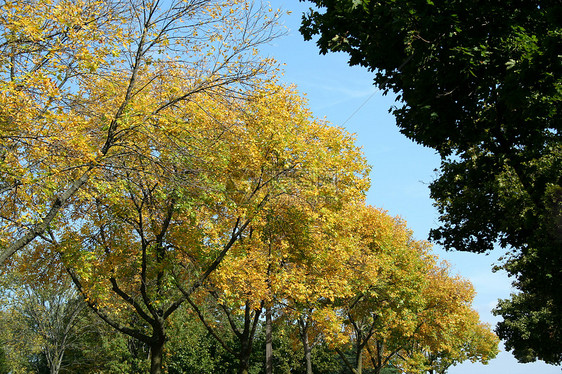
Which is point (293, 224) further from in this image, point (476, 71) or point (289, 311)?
point (476, 71)

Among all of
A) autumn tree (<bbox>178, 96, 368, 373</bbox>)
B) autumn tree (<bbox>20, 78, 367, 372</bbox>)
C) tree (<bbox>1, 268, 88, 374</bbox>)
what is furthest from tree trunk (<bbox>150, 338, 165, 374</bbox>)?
tree (<bbox>1, 268, 88, 374</bbox>)

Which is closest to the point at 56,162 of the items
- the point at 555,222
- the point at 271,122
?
the point at 271,122

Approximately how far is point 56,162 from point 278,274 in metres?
8.65

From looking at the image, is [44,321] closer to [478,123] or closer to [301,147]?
→ [301,147]

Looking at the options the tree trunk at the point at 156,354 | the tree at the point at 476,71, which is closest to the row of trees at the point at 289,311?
the tree trunk at the point at 156,354

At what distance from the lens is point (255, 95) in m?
11.5

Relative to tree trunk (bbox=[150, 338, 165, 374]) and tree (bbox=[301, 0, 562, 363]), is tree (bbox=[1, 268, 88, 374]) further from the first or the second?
tree (bbox=[301, 0, 562, 363])

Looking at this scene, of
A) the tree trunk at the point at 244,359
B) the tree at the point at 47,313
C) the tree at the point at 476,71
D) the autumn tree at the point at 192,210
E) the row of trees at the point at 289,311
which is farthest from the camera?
the tree at the point at 47,313

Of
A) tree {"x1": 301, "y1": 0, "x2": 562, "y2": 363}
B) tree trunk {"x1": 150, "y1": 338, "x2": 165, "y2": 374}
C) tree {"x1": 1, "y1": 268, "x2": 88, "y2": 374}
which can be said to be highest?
tree {"x1": 301, "y1": 0, "x2": 562, "y2": 363}

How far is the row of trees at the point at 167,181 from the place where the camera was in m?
9.77

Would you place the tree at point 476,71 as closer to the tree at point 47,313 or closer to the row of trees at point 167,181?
the row of trees at point 167,181

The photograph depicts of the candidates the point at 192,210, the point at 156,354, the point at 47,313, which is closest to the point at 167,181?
the point at 192,210

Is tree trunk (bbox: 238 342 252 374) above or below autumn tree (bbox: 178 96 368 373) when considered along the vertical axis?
below

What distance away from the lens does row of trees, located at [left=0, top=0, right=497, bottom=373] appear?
9766 millimetres
